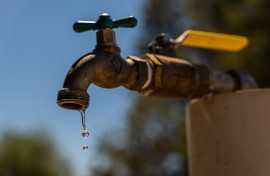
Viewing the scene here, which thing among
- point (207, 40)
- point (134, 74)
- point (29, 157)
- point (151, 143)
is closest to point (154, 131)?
point (151, 143)

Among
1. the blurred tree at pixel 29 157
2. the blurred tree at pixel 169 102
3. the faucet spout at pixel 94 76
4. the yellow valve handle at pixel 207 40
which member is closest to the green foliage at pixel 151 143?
the blurred tree at pixel 169 102

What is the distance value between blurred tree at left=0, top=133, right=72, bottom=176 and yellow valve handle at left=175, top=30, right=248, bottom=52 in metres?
5.41

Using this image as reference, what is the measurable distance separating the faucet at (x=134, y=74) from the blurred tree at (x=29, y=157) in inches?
216

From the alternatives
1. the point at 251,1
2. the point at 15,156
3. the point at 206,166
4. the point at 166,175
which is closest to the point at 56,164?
the point at 15,156

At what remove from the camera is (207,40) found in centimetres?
125

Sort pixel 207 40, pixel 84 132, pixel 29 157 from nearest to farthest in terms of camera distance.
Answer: pixel 84 132 < pixel 207 40 < pixel 29 157

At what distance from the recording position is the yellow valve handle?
1.22 metres

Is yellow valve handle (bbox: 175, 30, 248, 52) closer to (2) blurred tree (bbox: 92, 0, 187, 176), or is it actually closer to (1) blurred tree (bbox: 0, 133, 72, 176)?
(2) blurred tree (bbox: 92, 0, 187, 176)

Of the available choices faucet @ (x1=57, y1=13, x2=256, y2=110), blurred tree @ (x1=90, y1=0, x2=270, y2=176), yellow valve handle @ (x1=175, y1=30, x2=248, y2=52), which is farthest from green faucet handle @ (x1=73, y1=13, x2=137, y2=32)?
blurred tree @ (x1=90, y1=0, x2=270, y2=176)

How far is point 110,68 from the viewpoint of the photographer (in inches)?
38.2

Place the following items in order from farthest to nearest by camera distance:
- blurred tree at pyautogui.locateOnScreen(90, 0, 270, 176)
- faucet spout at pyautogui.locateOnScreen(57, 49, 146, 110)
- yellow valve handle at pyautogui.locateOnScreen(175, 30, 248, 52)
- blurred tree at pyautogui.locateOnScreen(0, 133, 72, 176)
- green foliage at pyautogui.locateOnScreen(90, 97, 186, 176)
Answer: blurred tree at pyautogui.locateOnScreen(0, 133, 72, 176) < green foliage at pyautogui.locateOnScreen(90, 97, 186, 176) < blurred tree at pyautogui.locateOnScreen(90, 0, 270, 176) < yellow valve handle at pyautogui.locateOnScreen(175, 30, 248, 52) < faucet spout at pyautogui.locateOnScreen(57, 49, 146, 110)

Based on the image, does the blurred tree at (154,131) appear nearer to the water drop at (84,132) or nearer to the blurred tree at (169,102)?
the blurred tree at (169,102)

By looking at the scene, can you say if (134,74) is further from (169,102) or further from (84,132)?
(169,102)

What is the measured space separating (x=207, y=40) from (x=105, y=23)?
329mm
